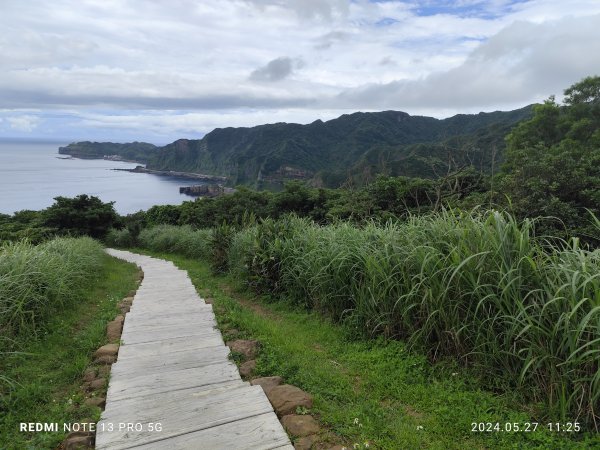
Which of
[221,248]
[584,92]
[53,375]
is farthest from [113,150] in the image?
[53,375]

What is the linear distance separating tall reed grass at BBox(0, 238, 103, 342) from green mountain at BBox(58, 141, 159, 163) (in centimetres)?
12374

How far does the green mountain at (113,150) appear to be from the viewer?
12575 centimetres

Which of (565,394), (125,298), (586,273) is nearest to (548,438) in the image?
(565,394)

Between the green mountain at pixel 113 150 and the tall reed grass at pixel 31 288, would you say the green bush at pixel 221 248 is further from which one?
the green mountain at pixel 113 150

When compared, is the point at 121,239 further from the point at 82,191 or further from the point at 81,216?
the point at 82,191

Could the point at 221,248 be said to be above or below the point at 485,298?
below

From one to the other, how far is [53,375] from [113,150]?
148 m

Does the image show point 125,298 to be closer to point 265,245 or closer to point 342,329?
point 265,245

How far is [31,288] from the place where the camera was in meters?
3.83

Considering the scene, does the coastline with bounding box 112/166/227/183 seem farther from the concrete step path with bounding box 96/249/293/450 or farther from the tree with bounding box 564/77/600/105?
the concrete step path with bounding box 96/249/293/450

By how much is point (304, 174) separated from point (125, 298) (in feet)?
172

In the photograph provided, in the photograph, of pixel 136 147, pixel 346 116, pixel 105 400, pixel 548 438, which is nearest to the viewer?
pixel 548 438

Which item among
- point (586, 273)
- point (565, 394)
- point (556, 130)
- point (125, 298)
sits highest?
point (556, 130)

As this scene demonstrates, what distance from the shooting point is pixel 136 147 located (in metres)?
132
